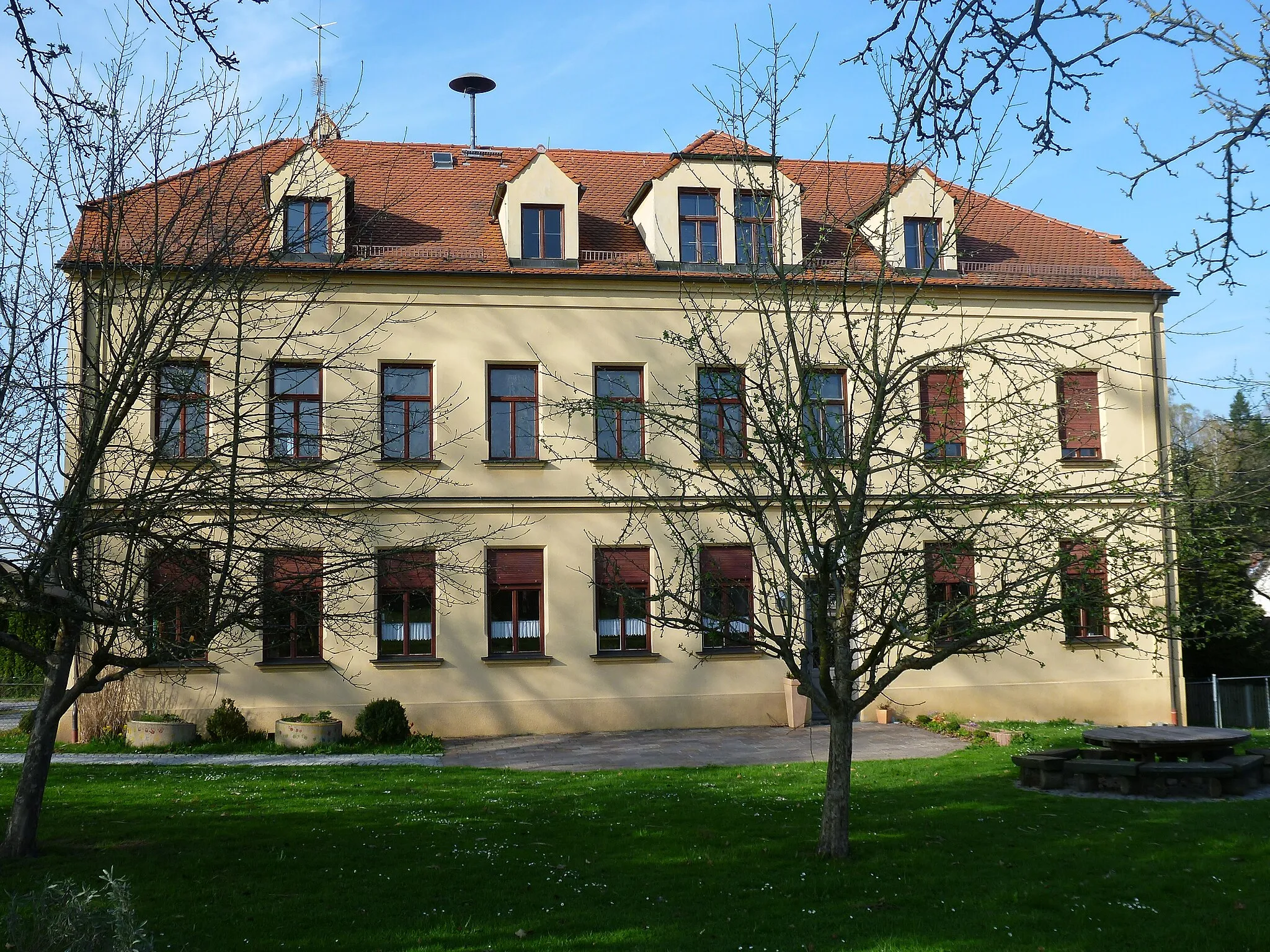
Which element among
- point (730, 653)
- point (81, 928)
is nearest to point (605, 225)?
point (730, 653)

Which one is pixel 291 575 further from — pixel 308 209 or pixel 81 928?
pixel 308 209

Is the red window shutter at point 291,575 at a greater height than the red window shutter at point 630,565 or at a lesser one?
lesser

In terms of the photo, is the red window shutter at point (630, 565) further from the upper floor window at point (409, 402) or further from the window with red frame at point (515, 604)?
the upper floor window at point (409, 402)

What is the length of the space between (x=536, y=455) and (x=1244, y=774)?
44.0ft

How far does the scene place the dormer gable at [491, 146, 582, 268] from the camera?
73.7 ft

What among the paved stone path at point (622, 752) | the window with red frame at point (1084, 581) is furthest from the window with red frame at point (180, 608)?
the paved stone path at point (622, 752)

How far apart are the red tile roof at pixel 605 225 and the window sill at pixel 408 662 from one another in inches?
292

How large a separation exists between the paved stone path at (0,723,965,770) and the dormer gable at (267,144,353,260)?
8.08 m

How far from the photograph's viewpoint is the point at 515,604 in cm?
2192

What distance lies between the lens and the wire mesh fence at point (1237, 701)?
2367 cm

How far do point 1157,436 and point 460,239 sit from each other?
15341mm

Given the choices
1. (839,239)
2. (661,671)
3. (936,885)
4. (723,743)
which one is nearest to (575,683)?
(661,671)

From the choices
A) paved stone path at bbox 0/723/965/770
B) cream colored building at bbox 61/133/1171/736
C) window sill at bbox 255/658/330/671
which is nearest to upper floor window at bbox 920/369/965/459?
paved stone path at bbox 0/723/965/770

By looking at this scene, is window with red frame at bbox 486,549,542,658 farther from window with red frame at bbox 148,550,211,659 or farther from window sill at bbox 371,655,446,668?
window with red frame at bbox 148,550,211,659
